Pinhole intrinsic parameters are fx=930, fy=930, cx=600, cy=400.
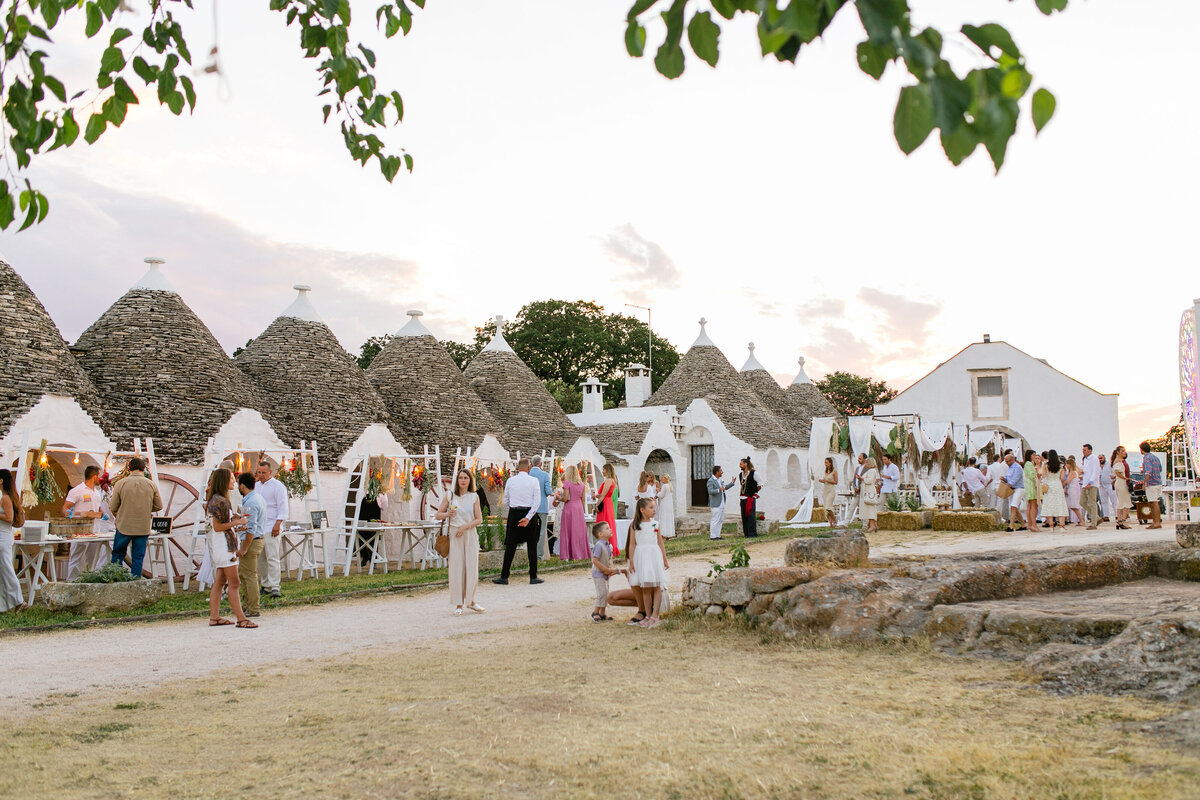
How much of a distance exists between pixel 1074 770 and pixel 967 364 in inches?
1414

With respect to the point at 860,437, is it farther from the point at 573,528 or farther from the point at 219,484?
the point at 219,484

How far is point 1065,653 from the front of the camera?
5.51m

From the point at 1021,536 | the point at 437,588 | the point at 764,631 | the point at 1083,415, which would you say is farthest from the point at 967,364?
the point at 764,631

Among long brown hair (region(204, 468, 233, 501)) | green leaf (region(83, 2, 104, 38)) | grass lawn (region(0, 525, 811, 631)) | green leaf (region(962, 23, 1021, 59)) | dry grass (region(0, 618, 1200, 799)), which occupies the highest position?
green leaf (region(83, 2, 104, 38))

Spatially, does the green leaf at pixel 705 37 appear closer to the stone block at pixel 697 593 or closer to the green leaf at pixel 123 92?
the green leaf at pixel 123 92

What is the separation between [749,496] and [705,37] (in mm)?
18561

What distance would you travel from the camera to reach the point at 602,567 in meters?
8.62

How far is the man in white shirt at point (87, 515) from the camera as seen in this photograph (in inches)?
456

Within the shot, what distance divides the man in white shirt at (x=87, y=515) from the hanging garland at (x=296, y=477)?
262 cm

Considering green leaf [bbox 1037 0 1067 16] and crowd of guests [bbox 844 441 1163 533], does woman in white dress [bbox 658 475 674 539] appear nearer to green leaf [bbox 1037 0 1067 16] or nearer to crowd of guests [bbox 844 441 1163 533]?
crowd of guests [bbox 844 441 1163 533]

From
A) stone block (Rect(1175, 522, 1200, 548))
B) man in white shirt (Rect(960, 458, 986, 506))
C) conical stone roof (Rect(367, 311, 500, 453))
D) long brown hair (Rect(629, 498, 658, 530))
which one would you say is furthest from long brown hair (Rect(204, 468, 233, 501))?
man in white shirt (Rect(960, 458, 986, 506))

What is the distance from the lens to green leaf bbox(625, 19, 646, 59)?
8.11ft

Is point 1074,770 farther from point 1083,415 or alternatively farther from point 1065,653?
point 1083,415

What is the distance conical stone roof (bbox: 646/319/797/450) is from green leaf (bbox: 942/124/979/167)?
2947 centimetres
